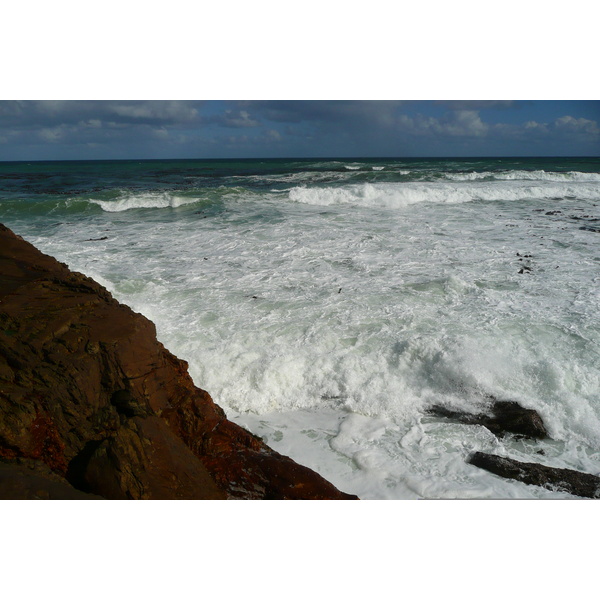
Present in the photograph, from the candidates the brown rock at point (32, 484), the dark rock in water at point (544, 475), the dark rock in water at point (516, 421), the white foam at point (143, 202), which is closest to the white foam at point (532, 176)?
the white foam at point (143, 202)

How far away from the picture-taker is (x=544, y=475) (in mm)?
2891

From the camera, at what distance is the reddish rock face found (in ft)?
6.68

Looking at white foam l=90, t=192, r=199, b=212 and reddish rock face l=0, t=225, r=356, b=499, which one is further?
white foam l=90, t=192, r=199, b=212

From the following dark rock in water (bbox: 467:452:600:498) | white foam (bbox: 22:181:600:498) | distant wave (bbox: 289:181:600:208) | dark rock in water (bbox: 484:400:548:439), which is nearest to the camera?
dark rock in water (bbox: 467:452:600:498)

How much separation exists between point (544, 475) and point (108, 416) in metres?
2.85

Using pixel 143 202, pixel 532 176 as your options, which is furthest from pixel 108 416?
pixel 532 176

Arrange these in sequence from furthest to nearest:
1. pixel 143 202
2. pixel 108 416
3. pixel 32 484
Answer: pixel 143 202, pixel 108 416, pixel 32 484

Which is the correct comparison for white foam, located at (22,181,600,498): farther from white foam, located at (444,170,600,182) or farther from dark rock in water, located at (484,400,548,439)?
white foam, located at (444,170,600,182)

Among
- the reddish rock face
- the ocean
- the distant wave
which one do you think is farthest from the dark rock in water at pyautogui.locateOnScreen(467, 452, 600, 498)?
the distant wave

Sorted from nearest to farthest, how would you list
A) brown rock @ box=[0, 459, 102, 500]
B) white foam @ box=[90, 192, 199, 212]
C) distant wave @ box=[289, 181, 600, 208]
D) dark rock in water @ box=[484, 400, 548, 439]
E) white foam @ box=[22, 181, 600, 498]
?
brown rock @ box=[0, 459, 102, 500] < white foam @ box=[22, 181, 600, 498] < dark rock in water @ box=[484, 400, 548, 439] < white foam @ box=[90, 192, 199, 212] < distant wave @ box=[289, 181, 600, 208]

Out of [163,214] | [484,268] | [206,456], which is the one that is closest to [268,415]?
[206,456]

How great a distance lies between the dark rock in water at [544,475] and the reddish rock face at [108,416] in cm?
129

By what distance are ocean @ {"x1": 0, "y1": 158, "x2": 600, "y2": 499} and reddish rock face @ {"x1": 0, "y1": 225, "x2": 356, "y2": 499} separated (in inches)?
32.9

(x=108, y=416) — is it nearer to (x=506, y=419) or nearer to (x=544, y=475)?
(x=544, y=475)
